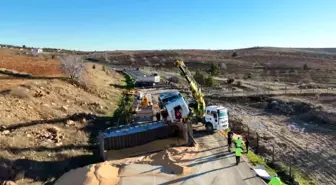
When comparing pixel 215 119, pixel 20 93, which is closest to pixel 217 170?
pixel 215 119

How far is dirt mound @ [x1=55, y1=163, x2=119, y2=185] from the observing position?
17516 mm

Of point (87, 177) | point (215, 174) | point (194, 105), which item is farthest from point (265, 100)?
point (87, 177)

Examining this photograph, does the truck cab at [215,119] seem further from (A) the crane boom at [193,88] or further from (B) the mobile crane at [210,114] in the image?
(A) the crane boom at [193,88]

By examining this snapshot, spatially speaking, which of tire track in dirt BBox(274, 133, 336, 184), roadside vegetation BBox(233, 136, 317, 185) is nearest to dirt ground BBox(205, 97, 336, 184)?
tire track in dirt BBox(274, 133, 336, 184)

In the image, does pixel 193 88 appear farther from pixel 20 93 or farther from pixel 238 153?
pixel 20 93

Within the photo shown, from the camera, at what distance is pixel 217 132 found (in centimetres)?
2761

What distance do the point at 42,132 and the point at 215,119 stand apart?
1180 cm

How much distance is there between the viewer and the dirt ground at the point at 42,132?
1958 cm

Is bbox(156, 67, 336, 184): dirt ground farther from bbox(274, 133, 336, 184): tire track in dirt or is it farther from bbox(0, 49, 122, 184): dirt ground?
bbox(0, 49, 122, 184): dirt ground

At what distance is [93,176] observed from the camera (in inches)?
701

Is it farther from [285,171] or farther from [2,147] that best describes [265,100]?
[2,147]

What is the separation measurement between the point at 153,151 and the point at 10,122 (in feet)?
29.7

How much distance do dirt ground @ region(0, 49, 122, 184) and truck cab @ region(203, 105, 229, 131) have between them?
8299 millimetres

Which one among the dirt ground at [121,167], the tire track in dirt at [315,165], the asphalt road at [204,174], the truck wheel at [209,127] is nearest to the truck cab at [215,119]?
the truck wheel at [209,127]
